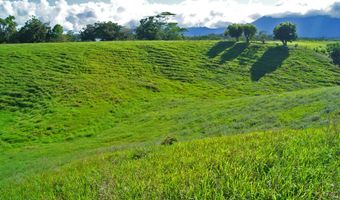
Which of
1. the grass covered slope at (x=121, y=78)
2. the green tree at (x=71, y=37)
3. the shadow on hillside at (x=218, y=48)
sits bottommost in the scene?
the grass covered slope at (x=121, y=78)

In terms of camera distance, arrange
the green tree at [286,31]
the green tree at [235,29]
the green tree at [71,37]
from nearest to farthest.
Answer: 1. the green tree at [286,31]
2. the green tree at [235,29]
3. the green tree at [71,37]

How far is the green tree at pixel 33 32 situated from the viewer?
11769cm

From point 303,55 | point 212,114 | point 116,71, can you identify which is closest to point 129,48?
point 116,71

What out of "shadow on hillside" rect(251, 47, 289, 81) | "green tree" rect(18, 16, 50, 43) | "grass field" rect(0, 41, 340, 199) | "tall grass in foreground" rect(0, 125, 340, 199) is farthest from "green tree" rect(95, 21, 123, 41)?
"tall grass in foreground" rect(0, 125, 340, 199)

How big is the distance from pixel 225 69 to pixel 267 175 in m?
84.2

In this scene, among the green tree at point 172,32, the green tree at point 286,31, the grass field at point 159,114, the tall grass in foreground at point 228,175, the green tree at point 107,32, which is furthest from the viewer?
the green tree at point 172,32

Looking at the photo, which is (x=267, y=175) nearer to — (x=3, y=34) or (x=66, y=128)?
(x=66, y=128)

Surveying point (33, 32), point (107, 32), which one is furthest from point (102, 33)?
point (33, 32)

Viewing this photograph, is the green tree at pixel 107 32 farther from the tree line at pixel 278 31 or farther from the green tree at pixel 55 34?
the tree line at pixel 278 31

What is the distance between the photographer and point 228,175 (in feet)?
24.8

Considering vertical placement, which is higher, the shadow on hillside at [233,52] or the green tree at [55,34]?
the green tree at [55,34]

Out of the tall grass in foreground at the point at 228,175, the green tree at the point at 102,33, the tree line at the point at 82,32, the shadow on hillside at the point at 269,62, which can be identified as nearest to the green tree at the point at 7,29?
the tree line at the point at 82,32

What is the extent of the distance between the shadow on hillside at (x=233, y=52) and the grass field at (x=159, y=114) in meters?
0.28

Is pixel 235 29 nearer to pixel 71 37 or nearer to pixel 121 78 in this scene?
pixel 121 78
